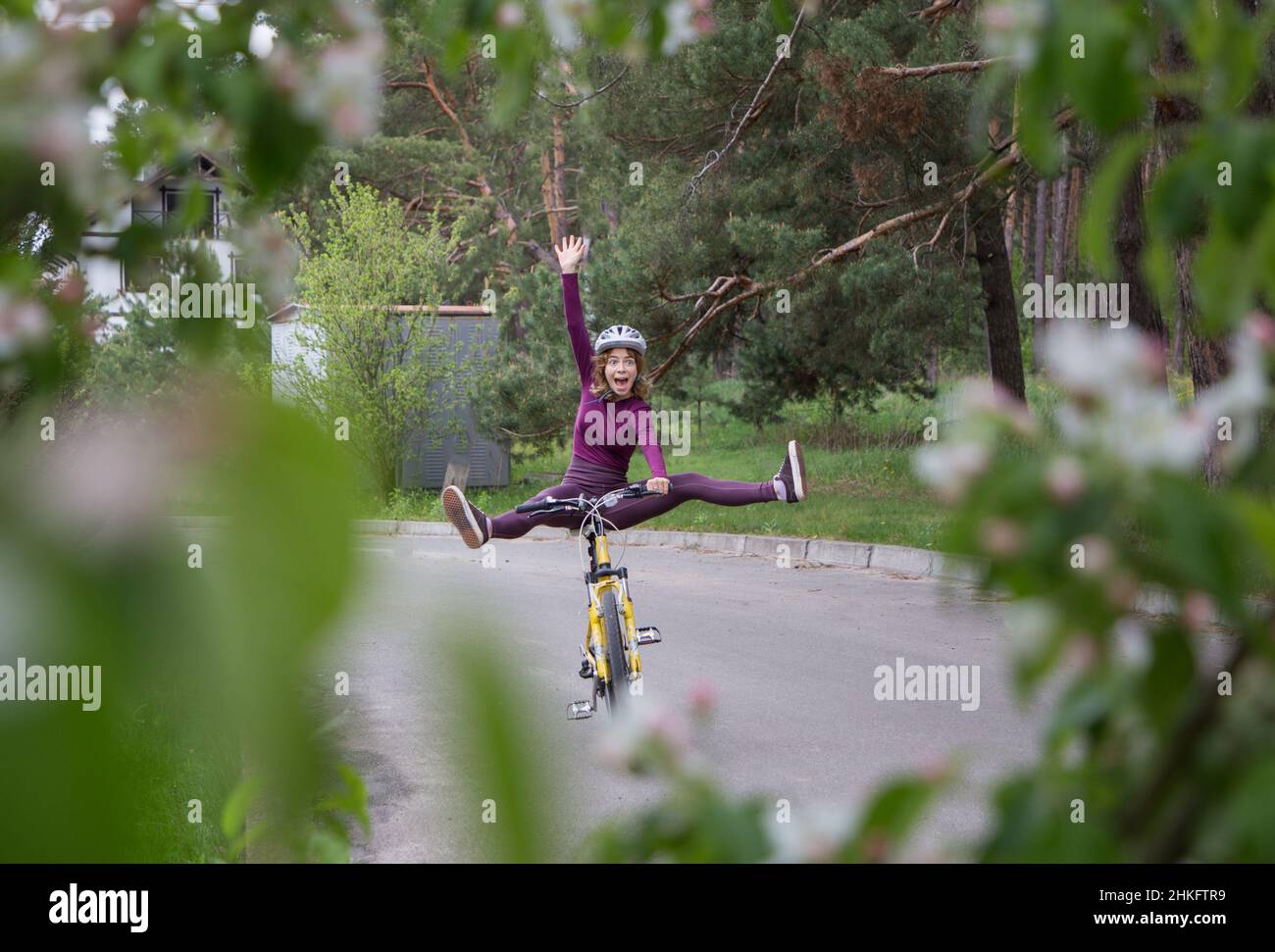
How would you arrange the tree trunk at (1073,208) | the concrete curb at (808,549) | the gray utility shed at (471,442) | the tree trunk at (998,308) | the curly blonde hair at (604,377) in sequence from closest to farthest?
the curly blonde hair at (604,377)
the concrete curb at (808,549)
the tree trunk at (998,308)
the gray utility shed at (471,442)
the tree trunk at (1073,208)

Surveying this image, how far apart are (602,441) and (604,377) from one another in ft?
1.20

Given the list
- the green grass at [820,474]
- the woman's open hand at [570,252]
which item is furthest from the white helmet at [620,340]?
the green grass at [820,474]

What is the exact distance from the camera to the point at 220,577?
0.31 m

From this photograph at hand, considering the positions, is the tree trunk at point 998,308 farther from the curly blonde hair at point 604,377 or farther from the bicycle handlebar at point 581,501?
the bicycle handlebar at point 581,501

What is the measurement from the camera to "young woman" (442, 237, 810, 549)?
5.32 m

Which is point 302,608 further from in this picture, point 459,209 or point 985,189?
point 459,209

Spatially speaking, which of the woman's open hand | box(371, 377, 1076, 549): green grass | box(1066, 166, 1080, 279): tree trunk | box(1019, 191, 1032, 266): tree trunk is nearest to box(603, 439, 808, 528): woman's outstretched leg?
the woman's open hand

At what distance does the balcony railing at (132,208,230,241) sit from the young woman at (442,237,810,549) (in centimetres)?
429

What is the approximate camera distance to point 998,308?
47.5 feet

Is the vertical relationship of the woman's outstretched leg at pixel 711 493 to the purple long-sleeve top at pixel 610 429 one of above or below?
below

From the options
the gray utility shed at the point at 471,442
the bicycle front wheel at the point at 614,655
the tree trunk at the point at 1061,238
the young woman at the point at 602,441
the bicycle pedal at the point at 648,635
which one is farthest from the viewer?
the tree trunk at the point at 1061,238

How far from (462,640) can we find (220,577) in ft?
0.24

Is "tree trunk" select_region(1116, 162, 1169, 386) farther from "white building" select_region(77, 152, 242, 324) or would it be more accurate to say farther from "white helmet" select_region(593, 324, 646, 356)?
"white building" select_region(77, 152, 242, 324)

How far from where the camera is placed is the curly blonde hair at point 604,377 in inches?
223
